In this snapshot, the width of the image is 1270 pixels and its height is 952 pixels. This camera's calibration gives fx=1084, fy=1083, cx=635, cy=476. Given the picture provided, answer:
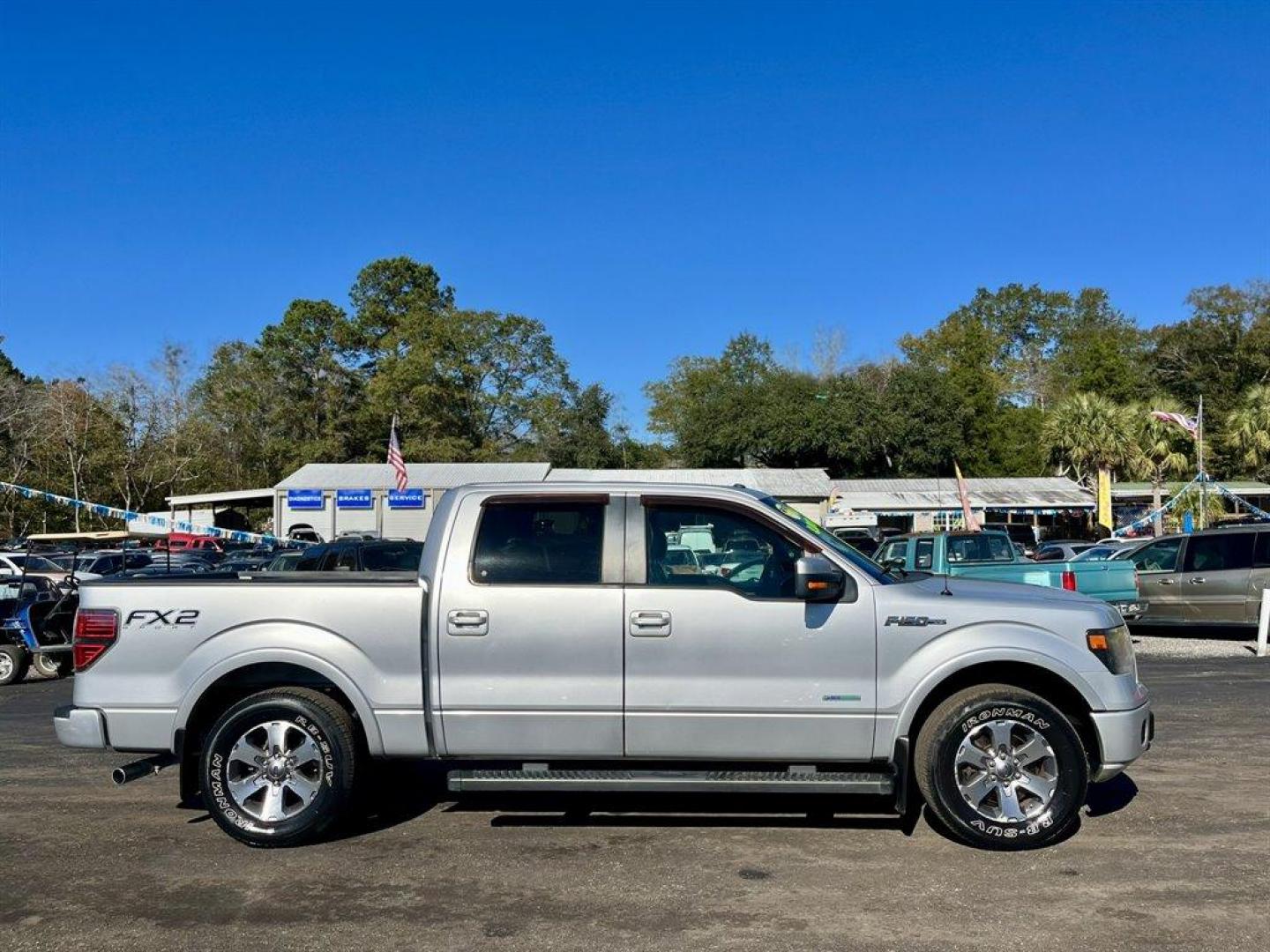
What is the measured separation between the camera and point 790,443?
65.0 m

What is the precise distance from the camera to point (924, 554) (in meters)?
17.3

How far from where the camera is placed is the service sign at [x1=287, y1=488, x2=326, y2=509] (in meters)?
52.0

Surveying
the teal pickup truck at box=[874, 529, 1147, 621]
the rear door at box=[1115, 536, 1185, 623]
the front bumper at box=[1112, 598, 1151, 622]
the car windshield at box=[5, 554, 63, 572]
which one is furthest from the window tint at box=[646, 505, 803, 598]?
the car windshield at box=[5, 554, 63, 572]

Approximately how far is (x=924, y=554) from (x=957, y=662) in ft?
39.3

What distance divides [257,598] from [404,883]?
5.68 feet

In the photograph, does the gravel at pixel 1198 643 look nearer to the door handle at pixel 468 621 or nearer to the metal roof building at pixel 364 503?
the door handle at pixel 468 621

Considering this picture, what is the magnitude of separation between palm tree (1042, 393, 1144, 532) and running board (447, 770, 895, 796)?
149ft

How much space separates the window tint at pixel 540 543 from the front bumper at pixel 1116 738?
2801 mm

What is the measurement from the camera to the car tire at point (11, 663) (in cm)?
1422

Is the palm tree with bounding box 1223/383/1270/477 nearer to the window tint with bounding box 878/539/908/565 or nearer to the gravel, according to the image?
the gravel

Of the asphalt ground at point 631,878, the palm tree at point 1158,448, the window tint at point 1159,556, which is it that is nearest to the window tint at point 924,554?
the window tint at point 1159,556

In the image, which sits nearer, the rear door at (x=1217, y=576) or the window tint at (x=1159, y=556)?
the rear door at (x=1217, y=576)

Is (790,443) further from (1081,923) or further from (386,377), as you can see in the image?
(1081,923)

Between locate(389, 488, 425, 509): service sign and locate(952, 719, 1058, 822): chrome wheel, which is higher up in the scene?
locate(389, 488, 425, 509): service sign
